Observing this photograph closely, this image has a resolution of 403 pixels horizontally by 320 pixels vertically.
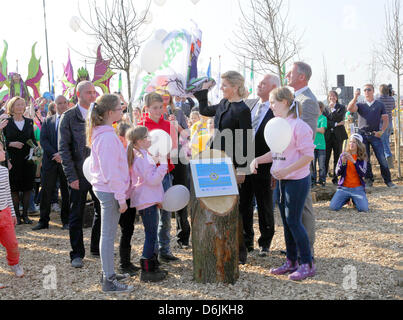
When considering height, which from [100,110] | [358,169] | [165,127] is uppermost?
[100,110]

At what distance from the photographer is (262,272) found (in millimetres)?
3934

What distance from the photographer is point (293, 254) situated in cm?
390

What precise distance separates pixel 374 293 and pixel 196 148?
3.65 meters

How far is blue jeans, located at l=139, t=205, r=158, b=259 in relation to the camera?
12.1 feet

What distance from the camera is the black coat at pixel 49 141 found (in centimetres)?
607

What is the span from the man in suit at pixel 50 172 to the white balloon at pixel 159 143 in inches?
108

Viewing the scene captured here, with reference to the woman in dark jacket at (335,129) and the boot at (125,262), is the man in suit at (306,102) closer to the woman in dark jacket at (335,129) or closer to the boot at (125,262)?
the boot at (125,262)

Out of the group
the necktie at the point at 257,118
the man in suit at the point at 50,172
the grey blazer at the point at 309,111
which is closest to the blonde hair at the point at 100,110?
the necktie at the point at 257,118

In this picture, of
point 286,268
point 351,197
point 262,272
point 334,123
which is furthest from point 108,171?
point 334,123

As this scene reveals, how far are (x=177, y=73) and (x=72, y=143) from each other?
4.86 feet

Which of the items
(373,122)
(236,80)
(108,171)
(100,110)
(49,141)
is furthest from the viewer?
(373,122)

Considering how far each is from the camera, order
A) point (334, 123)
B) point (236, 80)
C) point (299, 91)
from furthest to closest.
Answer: point (334, 123)
point (299, 91)
point (236, 80)

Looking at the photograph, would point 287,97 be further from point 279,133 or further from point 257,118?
point 257,118

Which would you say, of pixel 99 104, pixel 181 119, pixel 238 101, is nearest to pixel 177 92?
pixel 181 119
